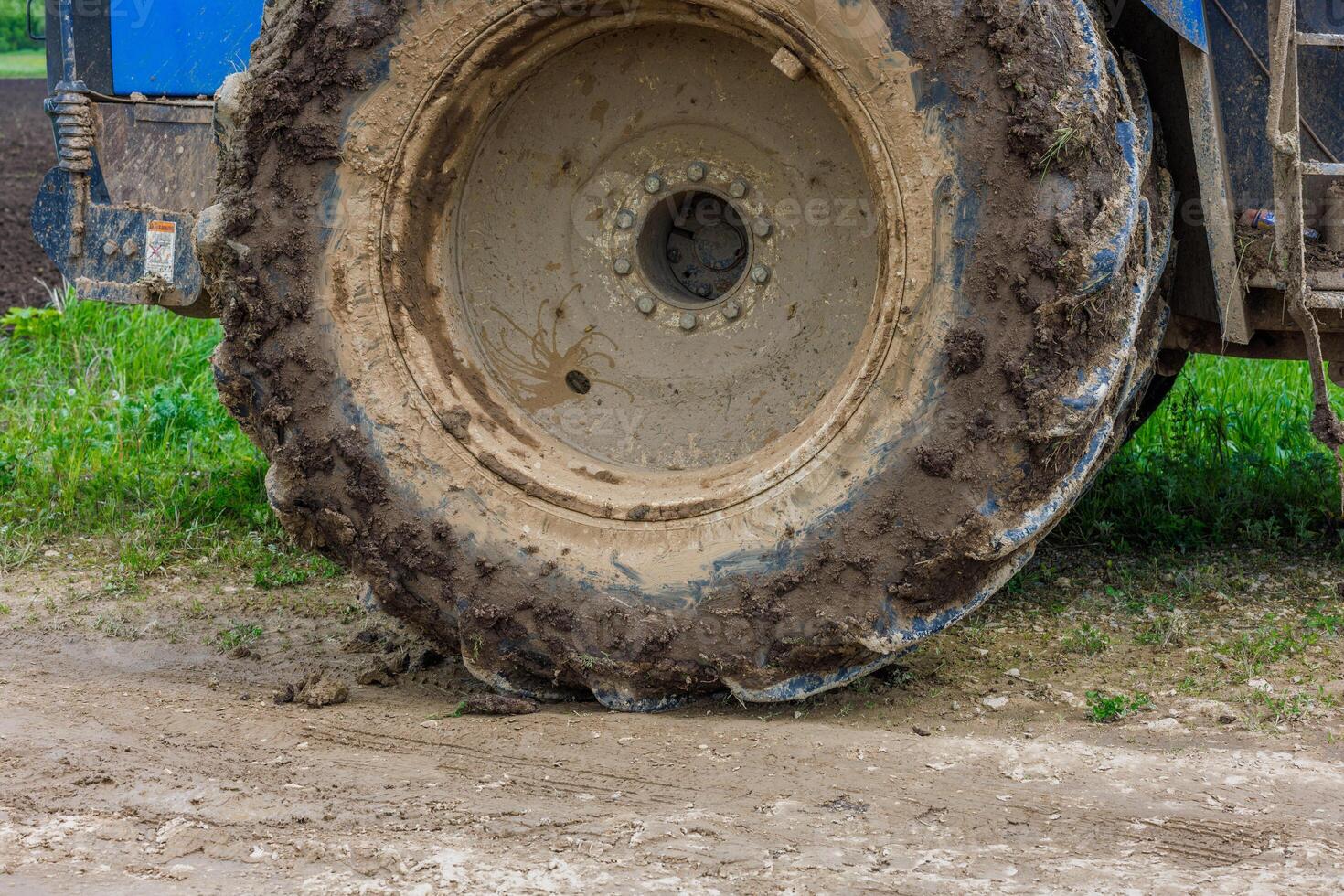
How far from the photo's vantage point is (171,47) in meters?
3.75

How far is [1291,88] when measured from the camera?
2721 mm

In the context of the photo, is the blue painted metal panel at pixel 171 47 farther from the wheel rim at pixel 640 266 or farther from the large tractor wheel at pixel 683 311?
the wheel rim at pixel 640 266

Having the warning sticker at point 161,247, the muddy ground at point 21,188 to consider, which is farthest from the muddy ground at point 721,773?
the muddy ground at point 21,188

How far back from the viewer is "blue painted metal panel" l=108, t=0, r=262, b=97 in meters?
3.73

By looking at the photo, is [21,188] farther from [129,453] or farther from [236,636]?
[236,636]

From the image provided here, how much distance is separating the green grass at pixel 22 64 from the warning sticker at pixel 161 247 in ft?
47.6

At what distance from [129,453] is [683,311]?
287 cm

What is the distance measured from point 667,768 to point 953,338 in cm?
92

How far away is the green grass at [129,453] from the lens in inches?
176

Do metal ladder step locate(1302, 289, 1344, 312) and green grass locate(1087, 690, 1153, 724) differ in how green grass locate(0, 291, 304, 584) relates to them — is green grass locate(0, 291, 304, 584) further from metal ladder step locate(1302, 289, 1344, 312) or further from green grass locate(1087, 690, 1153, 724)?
metal ladder step locate(1302, 289, 1344, 312)

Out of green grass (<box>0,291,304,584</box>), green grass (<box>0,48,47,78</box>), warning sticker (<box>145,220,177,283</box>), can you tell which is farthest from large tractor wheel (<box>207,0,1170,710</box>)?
green grass (<box>0,48,47,78</box>)

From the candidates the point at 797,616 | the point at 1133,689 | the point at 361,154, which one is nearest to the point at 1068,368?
the point at 797,616

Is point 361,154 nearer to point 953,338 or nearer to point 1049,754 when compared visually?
point 953,338

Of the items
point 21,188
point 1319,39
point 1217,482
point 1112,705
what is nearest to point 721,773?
point 1112,705
